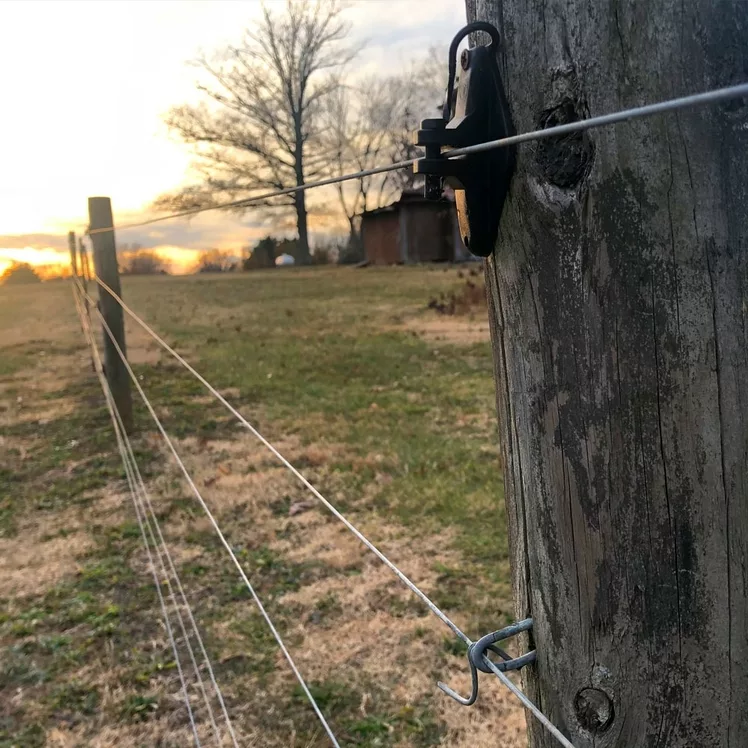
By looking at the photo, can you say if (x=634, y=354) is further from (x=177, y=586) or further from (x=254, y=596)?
(x=177, y=586)

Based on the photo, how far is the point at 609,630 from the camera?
0.94 metres

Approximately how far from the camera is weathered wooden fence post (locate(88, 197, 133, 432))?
5969 millimetres

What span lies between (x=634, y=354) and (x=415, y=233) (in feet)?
87.5

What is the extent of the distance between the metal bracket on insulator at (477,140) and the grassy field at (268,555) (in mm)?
2147

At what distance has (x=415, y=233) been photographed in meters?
27.0

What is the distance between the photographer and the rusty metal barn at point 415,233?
87.4 ft

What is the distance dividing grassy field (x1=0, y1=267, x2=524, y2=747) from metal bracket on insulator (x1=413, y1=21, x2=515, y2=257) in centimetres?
215

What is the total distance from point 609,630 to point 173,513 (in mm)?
3907

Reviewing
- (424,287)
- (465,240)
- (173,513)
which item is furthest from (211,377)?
(424,287)

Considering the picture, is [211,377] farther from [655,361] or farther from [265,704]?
[655,361]

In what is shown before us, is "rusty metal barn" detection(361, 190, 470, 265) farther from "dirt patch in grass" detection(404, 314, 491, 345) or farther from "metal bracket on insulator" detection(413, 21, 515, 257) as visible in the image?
"metal bracket on insulator" detection(413, 21, 515, 257)

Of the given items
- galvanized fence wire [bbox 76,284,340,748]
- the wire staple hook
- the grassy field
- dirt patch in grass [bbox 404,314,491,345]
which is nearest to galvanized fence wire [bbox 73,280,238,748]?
the grassy field

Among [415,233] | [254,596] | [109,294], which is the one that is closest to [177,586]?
[254,596]

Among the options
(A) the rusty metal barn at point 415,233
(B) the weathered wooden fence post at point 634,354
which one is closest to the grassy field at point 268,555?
(B) the weathered wooden fence post at point 634,354
